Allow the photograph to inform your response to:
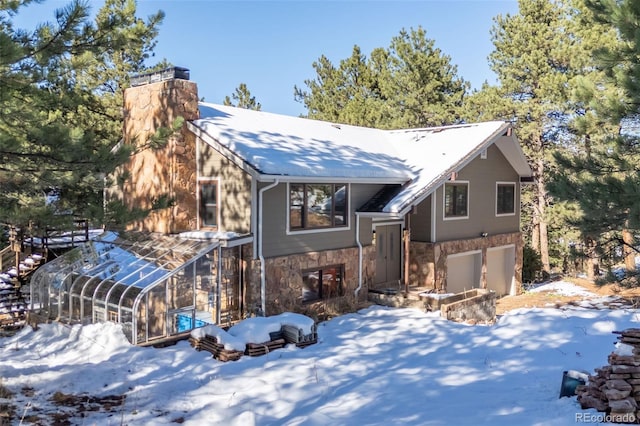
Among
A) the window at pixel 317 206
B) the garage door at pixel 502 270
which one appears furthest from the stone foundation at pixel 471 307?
the garage door at pixel 502 270

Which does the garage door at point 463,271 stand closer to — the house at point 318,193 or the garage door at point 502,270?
the house at point 318,193

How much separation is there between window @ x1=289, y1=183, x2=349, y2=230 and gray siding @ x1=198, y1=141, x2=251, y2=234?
1.33m

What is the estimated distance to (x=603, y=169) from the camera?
11555 mm

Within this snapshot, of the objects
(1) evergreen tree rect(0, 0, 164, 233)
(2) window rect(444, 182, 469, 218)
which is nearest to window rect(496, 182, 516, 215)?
(2) window rect(444, 182, 469, 218)

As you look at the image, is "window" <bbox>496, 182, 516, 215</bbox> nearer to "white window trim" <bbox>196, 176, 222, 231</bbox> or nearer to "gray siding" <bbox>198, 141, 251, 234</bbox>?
"gray siding" <bbox>198, 141, 251, 234</bbox>

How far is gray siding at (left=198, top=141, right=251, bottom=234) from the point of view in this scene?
1361 cm

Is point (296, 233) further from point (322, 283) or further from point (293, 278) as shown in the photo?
point (322, 283)

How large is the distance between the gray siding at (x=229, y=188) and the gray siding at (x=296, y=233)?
0.49 meters

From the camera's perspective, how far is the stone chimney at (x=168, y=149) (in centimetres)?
1456

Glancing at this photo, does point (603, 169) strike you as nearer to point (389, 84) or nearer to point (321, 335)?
point (321, 335)

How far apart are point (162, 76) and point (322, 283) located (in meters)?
7.59

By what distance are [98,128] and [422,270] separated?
43.4ft

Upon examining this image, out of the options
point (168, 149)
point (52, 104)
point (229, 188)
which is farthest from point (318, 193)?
point (52, 104)

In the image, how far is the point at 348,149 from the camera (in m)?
17.8
